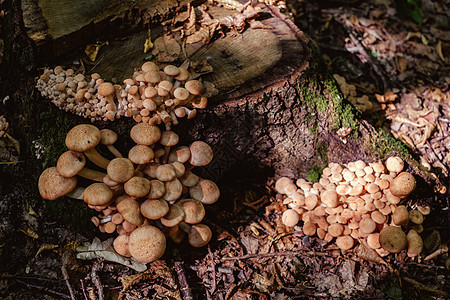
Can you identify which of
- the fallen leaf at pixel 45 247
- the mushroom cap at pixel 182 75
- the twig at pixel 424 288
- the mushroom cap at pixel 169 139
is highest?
the mushroom cap at pixel 182 75

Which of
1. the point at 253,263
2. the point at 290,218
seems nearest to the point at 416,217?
the point at 290,218

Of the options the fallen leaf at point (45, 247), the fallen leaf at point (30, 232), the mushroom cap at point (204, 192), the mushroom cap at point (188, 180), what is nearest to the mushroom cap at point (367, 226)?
the mushroom cap at point (204, 192)

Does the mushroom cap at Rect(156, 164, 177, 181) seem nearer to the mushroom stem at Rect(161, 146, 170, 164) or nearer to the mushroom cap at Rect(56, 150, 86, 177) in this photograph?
the mushroom stem at Rect(161, 146, 170, 164)

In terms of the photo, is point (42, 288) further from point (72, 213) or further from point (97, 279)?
point (72, 213)

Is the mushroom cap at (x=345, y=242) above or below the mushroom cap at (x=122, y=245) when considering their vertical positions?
below

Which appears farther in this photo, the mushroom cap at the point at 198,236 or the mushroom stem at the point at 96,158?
the mushroom cap at the point at 198,236

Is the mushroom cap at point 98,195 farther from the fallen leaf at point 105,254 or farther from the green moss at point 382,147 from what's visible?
the green moss at point 382,147
